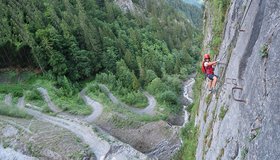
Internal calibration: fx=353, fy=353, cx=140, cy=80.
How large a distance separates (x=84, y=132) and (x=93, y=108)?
1383 cm

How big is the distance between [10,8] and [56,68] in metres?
19.2

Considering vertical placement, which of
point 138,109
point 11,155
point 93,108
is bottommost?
point 138,109

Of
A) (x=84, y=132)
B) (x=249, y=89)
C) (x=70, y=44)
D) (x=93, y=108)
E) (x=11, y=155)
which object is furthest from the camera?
(x=70, y=44)

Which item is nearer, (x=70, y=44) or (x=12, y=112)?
(x=12, y=112)

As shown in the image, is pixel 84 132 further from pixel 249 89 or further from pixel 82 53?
pixel 249 89

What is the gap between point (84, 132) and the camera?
52.7 metres

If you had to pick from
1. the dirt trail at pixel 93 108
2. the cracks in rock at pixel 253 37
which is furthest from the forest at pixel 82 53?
the cracks in rock at pixel 253 37

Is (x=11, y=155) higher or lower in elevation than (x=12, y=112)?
higher

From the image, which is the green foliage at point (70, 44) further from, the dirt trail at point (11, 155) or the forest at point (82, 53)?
the dirt trail at point (11, 155)

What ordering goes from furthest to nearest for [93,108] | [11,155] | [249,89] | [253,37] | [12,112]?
1. [93,108]
2. [12,112]
3. [11,155]
4. [253,37]
5. [249,89]

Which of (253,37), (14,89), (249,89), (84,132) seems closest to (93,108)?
(84,132)

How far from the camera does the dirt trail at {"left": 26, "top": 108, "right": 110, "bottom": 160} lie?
155 ft

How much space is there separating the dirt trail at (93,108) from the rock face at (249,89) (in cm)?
3993

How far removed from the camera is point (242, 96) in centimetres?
1745
